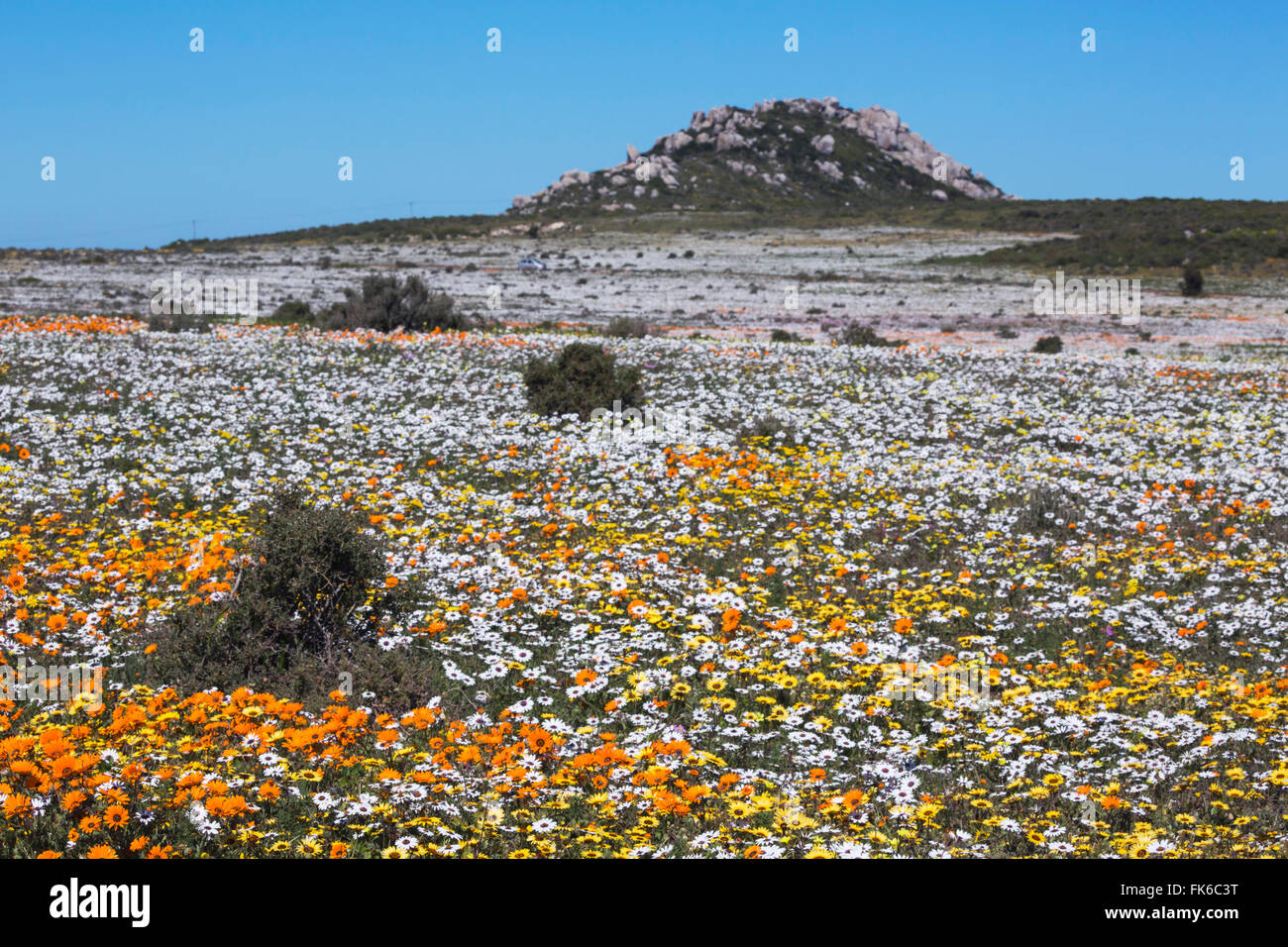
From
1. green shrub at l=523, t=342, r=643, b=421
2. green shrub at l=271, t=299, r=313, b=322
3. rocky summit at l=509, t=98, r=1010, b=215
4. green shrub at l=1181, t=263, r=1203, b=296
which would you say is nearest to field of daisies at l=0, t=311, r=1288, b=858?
green shrub at l=523, t=342, r=643, b=421

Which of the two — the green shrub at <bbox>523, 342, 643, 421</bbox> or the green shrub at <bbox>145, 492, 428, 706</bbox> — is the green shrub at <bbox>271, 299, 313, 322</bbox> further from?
the green shrub at <bbox>145, 492, 428, 706</bbox>

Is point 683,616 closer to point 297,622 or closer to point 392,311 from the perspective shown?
point 297,622

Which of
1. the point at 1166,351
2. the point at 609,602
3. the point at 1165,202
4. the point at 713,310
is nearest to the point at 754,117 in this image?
the point at 1165,202

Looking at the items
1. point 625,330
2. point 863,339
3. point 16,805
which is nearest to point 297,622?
point 16,805

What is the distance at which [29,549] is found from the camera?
1080cm

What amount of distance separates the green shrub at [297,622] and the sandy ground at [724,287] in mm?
25625

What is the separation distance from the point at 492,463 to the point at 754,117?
171 meters

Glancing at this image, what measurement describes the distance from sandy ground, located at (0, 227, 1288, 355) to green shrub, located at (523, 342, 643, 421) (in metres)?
14.9

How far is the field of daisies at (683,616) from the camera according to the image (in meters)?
5.92

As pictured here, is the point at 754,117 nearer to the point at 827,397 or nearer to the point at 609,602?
the point at 827,397

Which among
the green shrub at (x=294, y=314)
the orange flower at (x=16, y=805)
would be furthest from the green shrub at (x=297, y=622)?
the green shrub at (x=294, y=314)

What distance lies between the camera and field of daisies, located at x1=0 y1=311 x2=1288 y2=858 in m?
5.92

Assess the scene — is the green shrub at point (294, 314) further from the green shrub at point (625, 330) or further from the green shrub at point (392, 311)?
the green shrub at point (625, 330)

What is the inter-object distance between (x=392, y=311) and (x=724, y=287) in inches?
1253
